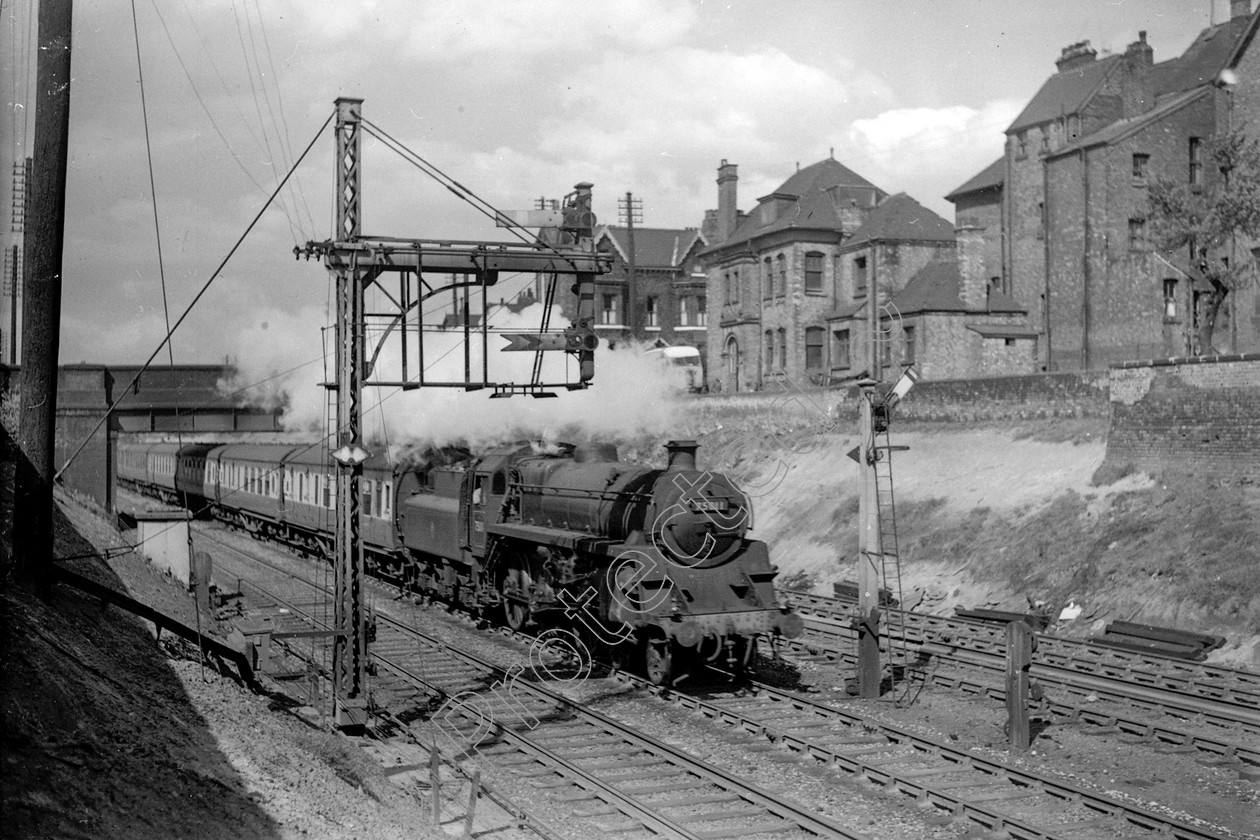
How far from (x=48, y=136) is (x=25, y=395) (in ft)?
9.93

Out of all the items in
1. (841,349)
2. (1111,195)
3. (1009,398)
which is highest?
(1111,195)

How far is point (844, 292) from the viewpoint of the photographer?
45.6 m

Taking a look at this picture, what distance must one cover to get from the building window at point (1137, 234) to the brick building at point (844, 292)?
14.1ft

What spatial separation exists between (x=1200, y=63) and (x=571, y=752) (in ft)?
127

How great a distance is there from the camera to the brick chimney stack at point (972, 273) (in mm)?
39812

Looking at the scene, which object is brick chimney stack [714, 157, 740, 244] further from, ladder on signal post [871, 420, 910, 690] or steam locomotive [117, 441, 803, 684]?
steam locomotive [117, 441, 803, 684]

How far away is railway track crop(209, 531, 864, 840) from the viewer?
1025 cm

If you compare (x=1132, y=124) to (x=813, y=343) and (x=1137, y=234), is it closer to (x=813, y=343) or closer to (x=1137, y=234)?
(x=1137, y=234)

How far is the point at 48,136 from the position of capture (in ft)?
43.8

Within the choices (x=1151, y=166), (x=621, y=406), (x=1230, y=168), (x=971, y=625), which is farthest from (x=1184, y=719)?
(x=1151, y=166)

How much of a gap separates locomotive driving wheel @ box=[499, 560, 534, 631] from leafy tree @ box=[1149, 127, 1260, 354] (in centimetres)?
1993

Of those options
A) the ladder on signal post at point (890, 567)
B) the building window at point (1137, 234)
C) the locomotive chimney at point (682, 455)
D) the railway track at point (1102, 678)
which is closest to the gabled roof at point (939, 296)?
the building window at point (1137, 234)

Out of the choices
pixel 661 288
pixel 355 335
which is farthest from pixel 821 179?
pixel 355 335

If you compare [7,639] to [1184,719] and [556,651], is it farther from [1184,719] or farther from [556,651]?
[1184,719]
